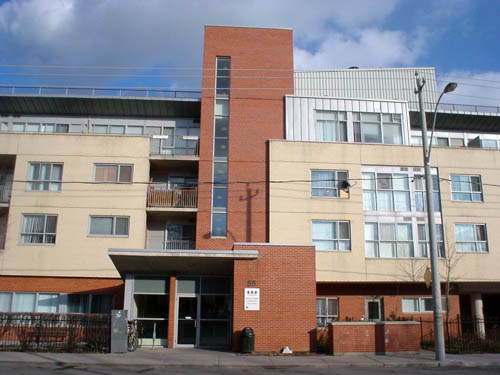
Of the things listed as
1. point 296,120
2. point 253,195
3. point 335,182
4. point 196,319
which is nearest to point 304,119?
point 296,120

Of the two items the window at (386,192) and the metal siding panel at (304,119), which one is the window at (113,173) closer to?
the metal siding panel at (304,119)

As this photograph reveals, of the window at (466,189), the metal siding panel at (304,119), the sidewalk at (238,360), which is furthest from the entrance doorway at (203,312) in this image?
the window at (466,189)

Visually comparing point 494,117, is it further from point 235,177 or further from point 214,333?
point 214,333

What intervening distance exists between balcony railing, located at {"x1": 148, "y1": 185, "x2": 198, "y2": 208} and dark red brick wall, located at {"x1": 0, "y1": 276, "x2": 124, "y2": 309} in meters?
4.40

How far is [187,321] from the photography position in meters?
20.6

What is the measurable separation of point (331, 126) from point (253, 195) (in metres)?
5.71

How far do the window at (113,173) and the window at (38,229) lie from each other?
300cm

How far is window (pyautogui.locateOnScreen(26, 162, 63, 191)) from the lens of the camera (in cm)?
2527

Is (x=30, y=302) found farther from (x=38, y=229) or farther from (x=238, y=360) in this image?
(x=238, y=360)

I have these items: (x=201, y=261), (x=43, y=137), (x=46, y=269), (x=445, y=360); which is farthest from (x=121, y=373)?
(x=43, y=137)

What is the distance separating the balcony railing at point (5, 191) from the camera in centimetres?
2555

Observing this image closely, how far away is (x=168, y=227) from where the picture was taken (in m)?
26.9

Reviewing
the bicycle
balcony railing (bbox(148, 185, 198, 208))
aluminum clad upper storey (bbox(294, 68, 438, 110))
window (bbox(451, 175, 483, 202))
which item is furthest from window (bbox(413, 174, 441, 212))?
the bicycle

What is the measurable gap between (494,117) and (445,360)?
756 inches
